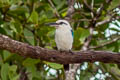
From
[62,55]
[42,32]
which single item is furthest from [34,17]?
[62,55]

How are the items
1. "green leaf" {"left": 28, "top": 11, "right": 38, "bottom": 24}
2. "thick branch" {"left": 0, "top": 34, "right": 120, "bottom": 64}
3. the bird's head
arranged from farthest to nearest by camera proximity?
the bird's head
"green leaf" {"left": 28, "top": 11, "right": 38, "bottom": 24}
"thick branch" {"left": 0, "top": 34, "right": 120, "bottom": 64}

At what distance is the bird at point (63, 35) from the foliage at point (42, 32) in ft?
0.16

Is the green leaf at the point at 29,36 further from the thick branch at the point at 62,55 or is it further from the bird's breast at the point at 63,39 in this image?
Answer: the thick branch at the point at 62,55

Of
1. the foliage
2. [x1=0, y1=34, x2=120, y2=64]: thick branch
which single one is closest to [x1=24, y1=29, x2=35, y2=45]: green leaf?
the foliage

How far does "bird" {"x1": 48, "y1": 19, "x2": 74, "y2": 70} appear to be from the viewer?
104 inches

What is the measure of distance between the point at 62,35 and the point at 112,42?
1.37 ft

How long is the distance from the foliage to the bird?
0.05 metres

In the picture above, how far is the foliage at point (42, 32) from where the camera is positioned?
2609 millimetres

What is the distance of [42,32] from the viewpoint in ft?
8.62

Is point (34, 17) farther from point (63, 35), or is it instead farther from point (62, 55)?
point (62, 55)

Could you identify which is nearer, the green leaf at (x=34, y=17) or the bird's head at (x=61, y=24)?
the green leaf at (x=34, y=17)

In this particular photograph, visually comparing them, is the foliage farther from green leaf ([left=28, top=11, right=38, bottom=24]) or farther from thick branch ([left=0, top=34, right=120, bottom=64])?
thick branch ([left=0, top=34, right=120, bottom=64])

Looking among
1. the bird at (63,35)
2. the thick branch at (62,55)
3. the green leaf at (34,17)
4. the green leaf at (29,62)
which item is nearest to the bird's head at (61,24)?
the bird at (63,35)

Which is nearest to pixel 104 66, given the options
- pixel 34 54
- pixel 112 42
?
pixel 112 42
